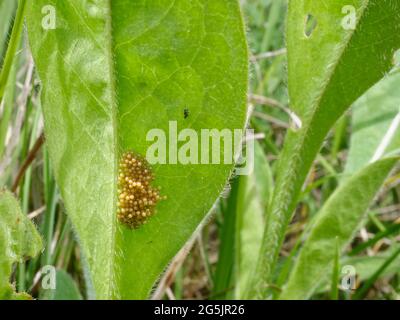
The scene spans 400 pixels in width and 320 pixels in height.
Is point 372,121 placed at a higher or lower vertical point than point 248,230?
higher

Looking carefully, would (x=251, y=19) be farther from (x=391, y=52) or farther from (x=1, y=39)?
(x=391, y=52)

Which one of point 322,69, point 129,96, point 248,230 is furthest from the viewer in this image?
point 248,230

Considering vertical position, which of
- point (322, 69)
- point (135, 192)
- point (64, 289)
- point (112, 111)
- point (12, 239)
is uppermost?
point (322, 69)

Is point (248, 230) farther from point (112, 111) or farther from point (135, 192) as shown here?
point (112, 111)

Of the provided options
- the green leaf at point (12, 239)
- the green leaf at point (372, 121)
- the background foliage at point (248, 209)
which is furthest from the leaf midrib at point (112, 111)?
the green leaf at point (372, 121)

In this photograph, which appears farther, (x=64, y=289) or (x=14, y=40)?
(x=64, y=289)

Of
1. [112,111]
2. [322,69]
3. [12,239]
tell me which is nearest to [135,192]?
[112,111]

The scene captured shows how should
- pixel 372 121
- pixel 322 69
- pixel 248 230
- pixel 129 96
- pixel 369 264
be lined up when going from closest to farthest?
pixel 129 96, pixel 322 69, pixel 248 230, pixel 369 264, pixel 372 121

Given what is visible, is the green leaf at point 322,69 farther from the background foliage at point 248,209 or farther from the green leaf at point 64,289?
the green leaf at point 64,289
